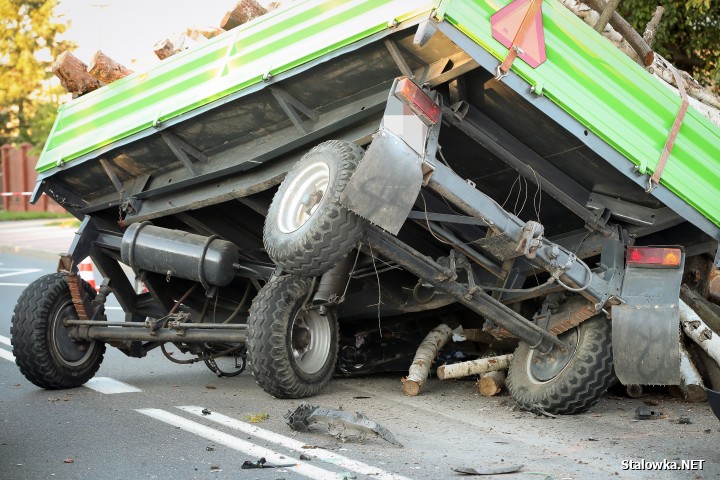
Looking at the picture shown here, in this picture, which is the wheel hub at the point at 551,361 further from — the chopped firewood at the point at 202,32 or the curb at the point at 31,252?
the curb at the point at 31,252

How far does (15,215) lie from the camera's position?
28.5m

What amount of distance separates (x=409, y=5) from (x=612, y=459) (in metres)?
2.61

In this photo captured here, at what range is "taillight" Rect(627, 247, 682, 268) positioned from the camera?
6.58 m

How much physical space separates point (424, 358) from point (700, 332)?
189 centimetres

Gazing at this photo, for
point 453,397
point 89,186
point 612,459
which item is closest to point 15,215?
point 89,186

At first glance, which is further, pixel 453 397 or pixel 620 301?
pixel 453 397

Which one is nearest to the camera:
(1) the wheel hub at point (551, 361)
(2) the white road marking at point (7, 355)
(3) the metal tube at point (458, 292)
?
(3) the metal tube at point (458, 292)

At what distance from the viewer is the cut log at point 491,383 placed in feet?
24.6

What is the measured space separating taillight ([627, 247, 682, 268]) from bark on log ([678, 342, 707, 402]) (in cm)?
86

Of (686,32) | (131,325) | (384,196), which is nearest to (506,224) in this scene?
(384,196)

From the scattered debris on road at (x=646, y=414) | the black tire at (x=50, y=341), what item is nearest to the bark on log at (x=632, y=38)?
the scattered debris on road at (x=646, y=414)

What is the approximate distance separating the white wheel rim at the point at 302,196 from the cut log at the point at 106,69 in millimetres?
2283

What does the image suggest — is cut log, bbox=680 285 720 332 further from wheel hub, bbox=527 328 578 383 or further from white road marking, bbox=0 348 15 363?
white road marking, bbox=0 348 15 363

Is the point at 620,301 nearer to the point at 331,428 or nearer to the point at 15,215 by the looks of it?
the point at 331,428
